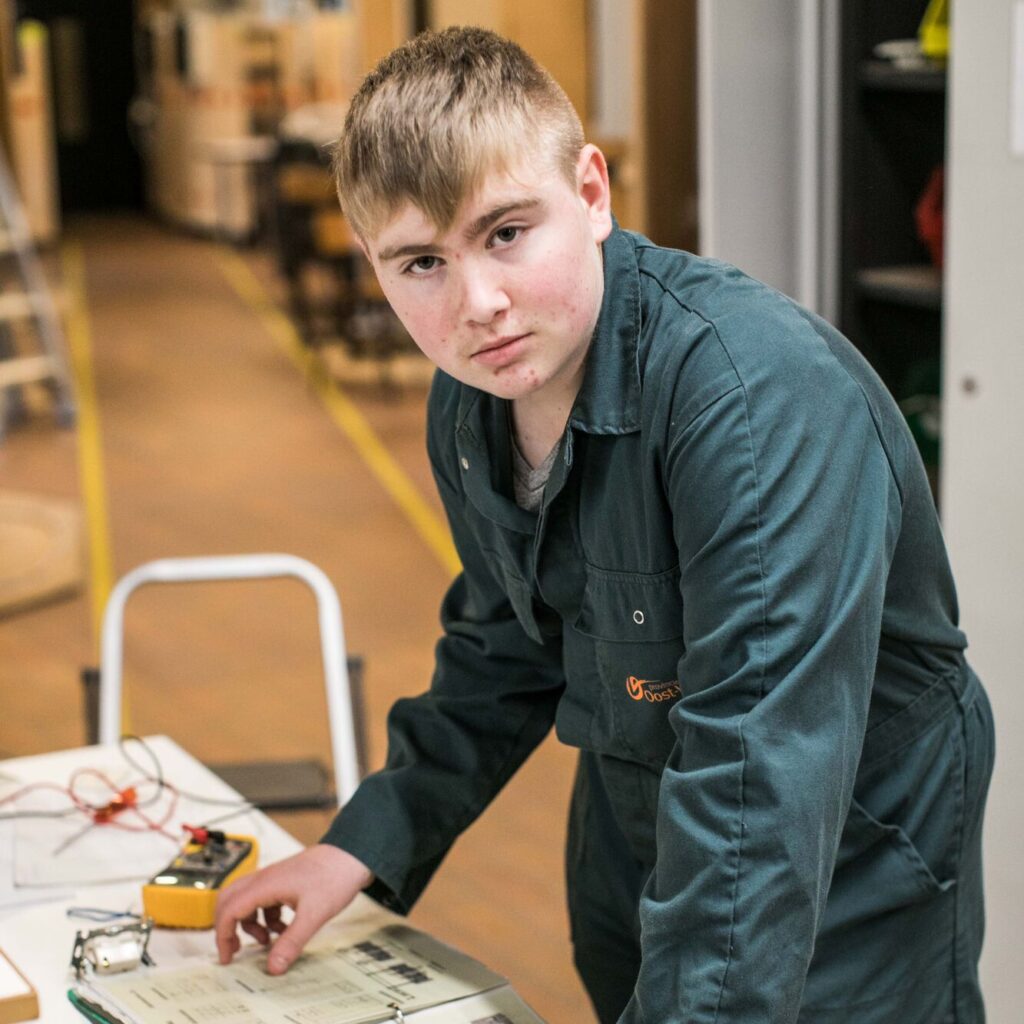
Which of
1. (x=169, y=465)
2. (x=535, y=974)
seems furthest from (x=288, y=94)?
(x=535, y=974)

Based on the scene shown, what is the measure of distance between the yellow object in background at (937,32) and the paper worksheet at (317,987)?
212cm

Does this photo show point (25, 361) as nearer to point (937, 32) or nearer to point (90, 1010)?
point (937, 32)

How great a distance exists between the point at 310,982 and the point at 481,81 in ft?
2.74

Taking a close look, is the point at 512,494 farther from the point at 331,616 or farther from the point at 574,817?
the point at 331,616

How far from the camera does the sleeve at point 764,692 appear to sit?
1.13 metres

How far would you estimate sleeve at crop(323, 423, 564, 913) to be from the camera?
159cm

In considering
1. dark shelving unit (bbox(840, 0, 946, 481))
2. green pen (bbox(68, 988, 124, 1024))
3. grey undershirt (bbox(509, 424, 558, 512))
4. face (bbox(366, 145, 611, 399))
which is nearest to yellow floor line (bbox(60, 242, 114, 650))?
dark shelving unit (bbox(840, 0, 946, 481))

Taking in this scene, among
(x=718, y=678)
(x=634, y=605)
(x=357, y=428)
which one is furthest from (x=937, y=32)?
(x=357, y=428)

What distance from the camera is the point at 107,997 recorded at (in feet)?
4.75

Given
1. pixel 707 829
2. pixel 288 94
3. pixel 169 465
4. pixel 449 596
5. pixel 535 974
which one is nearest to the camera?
pixel 707 829

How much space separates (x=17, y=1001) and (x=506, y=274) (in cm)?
79

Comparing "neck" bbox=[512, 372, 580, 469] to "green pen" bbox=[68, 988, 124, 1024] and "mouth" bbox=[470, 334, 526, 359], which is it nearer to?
"mouth" bbox=[470, 334, 526, 359]

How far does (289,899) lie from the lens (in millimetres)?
1513

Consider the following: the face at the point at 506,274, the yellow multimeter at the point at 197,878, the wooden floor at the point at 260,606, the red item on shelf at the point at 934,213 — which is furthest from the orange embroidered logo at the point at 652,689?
the red item on shelf at the point at 934,213
